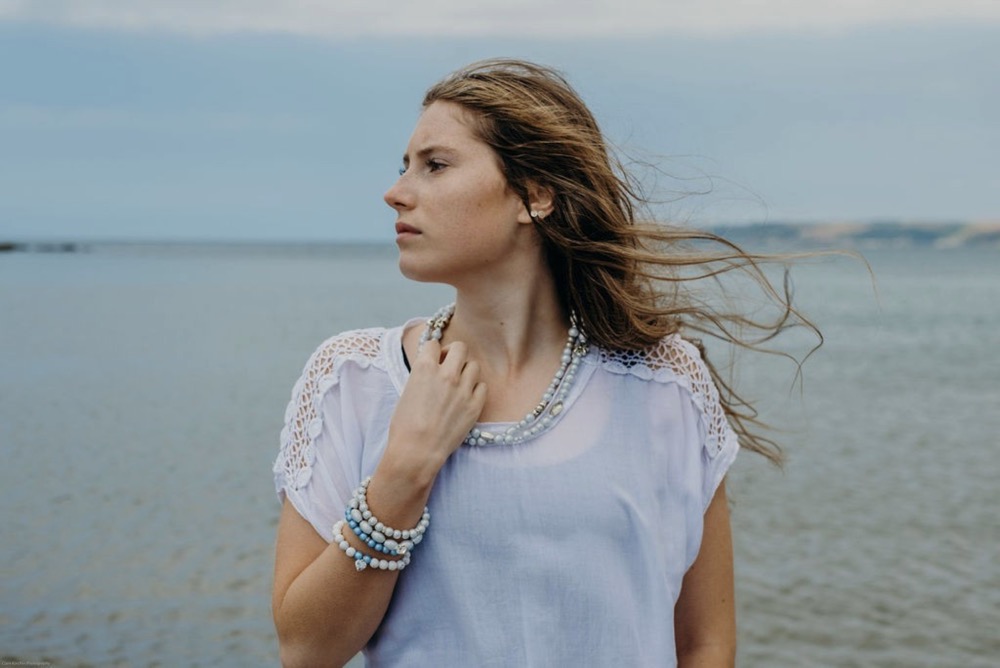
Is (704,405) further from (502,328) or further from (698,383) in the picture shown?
(502,328)

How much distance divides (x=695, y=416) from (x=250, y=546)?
6.66 meters

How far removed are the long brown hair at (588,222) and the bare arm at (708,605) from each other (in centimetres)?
29

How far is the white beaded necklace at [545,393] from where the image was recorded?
2227 millimetres

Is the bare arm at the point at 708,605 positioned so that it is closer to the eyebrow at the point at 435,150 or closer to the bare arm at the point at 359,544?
the bare arm at the point at 359,544

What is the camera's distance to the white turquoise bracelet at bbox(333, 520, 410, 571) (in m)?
2.08

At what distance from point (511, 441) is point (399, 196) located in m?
0.49

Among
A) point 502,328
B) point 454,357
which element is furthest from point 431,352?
point 502,328

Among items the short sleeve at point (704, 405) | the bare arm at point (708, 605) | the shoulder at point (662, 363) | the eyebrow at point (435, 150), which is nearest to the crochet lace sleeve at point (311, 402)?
the eyebrow at point (435, 150)

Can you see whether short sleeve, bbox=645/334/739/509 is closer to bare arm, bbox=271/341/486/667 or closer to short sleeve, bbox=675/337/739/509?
short sleeve, bbox=675/337/739/509

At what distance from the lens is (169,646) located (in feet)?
22.4

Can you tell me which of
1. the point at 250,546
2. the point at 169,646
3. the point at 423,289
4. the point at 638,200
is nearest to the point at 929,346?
the point at 250,546

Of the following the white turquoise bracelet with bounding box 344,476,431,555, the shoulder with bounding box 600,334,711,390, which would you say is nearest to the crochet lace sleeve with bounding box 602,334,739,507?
the shoulder with bounding box 600,334,711,390

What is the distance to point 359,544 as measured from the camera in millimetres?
2084

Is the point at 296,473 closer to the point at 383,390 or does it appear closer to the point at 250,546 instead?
the point at 383,390
